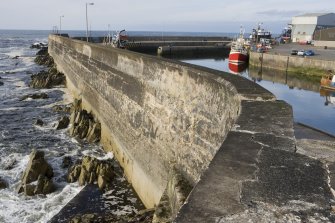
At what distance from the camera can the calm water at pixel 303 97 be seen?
66.6 feet

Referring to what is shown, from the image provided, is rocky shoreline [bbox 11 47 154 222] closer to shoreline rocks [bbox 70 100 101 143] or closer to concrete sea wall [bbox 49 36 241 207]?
shoreline rocks [bbox 70 100 101 143]

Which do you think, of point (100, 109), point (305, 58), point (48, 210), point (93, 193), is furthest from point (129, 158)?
point (305, 58)

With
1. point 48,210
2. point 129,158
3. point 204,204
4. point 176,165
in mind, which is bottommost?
point 48,210

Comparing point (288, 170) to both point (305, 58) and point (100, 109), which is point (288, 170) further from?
point (305, 58)

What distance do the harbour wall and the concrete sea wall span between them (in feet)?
78.6

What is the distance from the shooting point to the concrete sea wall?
7.16 m

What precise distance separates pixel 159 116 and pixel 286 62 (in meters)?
31.7

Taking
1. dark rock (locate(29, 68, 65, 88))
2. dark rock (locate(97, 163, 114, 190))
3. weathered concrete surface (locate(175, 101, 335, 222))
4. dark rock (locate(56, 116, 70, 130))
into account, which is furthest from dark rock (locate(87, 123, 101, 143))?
dark rock (locate(29, 68, 65, 88))

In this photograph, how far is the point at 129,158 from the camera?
1223cm

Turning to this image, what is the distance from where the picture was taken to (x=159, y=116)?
997 cm

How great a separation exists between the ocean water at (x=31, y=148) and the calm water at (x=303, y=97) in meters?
12.4

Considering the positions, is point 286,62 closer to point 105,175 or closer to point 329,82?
point 329,82

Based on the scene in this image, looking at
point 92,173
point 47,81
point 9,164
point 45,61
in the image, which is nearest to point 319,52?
point 47,81

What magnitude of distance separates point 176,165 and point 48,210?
421 centimetres
